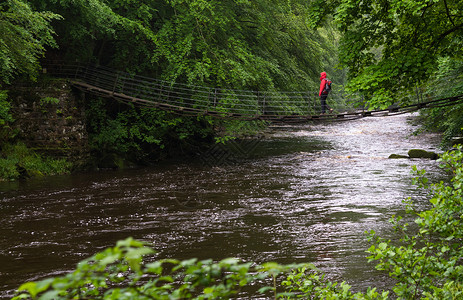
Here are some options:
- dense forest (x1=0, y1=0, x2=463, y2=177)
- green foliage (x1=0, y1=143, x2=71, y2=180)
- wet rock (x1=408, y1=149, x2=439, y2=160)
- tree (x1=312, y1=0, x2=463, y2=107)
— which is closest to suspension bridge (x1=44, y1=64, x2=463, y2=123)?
dense forest (x1=0, y1=0, x2=463, y2=177)

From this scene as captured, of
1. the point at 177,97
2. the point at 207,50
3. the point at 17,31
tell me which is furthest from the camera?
the point at 207,50

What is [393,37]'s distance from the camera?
10141mm

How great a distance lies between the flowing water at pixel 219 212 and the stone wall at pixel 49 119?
1.69 m

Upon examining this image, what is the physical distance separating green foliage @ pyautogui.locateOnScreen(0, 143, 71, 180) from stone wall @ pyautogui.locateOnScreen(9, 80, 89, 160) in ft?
1.40

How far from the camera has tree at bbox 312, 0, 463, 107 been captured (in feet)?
29.0

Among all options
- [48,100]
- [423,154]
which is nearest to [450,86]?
[423,154]

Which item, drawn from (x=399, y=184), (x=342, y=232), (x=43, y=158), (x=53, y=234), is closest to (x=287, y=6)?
(x=399, y=184)

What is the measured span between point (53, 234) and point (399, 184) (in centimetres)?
880

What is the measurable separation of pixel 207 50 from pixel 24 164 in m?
7.42

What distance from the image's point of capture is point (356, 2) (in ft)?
30.3

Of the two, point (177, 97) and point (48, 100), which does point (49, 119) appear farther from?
point (177, 97)

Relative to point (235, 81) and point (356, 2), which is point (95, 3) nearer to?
point (235, 81)

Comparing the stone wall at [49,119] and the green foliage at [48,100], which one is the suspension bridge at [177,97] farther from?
the green foliage at [48,100]

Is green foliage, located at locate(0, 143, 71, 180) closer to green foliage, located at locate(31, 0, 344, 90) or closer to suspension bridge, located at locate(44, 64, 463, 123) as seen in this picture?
suspension bridge, located at locate(44, 64, 463, 123)
